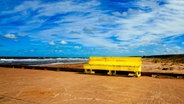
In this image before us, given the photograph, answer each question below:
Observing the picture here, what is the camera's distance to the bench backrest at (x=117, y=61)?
606 inches

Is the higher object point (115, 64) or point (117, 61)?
point (117, 61)

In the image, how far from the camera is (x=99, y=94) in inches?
325

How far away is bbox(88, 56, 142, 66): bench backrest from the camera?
15.4 m

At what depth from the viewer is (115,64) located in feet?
52.7

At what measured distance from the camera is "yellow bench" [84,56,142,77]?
48.7 feet

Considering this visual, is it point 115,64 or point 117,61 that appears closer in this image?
point 115,64

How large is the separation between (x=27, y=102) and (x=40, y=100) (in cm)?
44

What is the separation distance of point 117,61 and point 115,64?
298 millimetres

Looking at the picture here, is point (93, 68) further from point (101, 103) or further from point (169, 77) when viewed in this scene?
point (101, 103)

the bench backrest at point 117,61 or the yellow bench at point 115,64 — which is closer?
the yellow bench at point 115,64

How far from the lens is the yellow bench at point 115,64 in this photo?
14848 mm

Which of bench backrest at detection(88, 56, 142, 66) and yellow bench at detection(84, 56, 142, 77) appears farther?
bench backrest at detection(88, 56, 142, 66)

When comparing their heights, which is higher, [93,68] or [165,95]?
[93,68]

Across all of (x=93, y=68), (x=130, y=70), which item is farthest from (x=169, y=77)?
(x=93, y=68)
